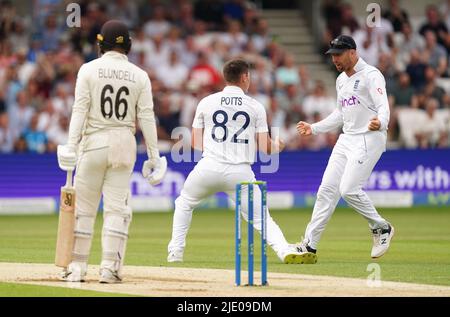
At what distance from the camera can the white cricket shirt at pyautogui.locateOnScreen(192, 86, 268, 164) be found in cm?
1216

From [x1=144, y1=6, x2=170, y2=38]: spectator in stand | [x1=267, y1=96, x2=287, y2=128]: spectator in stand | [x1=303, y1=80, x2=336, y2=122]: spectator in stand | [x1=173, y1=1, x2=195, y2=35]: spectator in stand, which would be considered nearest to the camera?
[x1=267, y1=96, x2=287, y2=128]: spectator in stand

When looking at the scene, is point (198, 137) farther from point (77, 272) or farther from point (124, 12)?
point (124, 12)

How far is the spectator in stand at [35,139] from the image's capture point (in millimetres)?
23547

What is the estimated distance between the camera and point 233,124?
12.2 meters

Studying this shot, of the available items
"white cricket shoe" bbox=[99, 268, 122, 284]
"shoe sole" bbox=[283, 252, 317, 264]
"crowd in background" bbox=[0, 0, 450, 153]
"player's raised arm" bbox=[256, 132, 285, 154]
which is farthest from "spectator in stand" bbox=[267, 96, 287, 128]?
"white cricket shoe" bbox=[99, 268, 122, 284]

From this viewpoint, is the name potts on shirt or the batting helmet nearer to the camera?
the batting helmet

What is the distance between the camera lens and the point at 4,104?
23.7 m

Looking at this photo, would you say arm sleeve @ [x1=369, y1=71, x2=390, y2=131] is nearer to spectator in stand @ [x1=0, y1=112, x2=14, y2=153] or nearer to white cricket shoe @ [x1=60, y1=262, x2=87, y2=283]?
white cricket shoe @ [x1=60, y1=262, x2=87, y2=283]

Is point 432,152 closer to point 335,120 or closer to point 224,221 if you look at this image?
point 224,221

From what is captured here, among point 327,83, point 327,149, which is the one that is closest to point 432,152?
point 327,149

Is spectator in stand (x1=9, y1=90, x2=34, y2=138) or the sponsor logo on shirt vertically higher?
spectator in stand (x1=9, y1=90, x2=34, y2=138)

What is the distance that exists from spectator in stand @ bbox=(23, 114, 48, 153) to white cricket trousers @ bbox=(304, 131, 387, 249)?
1136cm

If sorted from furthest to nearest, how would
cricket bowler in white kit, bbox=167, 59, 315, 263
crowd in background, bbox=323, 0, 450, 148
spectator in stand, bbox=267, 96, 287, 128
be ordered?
crowd in background, bbox=323, 0, 450, 148 → spectator in stand, bbox=267, 96, 287, 128 → cricket bowler in white kit, bbox=167, 59, 315, 263

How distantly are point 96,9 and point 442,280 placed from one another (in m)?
16.2
